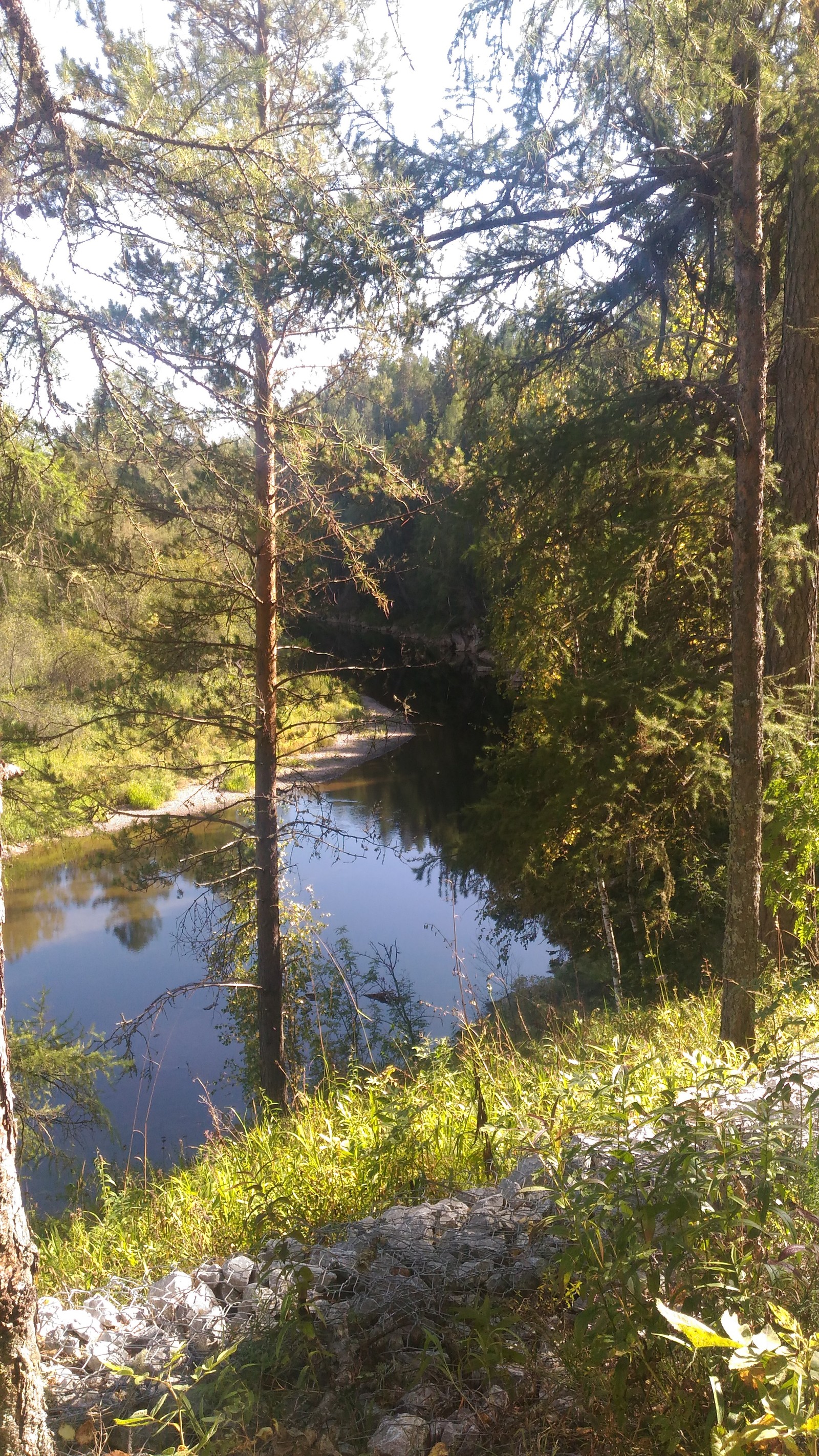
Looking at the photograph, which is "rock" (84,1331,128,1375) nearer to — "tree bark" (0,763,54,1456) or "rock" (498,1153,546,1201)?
"tree bark" (0,763,54,1456)

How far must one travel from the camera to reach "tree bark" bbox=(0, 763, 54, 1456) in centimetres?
183

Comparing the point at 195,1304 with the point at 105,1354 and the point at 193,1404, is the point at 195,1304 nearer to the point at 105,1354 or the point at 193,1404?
the point at 105,1354

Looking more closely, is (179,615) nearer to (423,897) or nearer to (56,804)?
(56,804)

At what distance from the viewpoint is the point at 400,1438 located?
184 cm

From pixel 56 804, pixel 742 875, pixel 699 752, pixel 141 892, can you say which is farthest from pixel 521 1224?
pixel 141 892

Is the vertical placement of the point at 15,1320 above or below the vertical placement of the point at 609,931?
above

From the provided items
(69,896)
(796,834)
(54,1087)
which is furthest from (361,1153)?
(69,896)

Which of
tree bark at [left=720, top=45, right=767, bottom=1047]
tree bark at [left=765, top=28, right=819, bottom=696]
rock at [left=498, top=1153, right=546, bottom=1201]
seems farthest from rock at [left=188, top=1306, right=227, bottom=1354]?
tree bark at [left=765, top=28, right=819, bottom=696]

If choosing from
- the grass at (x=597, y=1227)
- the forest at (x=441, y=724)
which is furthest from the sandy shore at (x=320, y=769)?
the grass at (x=597, y=1227)

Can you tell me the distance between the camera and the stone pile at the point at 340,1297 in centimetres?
219

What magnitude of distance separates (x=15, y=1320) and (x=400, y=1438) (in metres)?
0.81

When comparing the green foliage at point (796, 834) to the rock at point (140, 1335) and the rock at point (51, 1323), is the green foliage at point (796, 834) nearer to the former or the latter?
the rock at point (140, 1335)

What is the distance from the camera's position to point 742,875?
13.3ft

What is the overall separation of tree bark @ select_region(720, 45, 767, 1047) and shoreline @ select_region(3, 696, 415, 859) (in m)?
4.50
